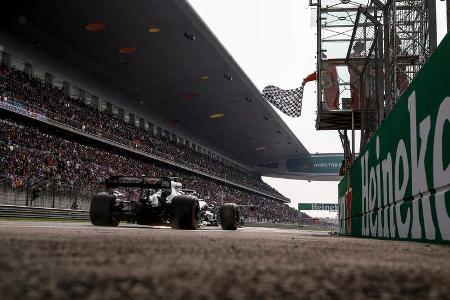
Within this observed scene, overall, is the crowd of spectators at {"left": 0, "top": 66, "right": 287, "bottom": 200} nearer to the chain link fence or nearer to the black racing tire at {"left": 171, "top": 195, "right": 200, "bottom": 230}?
the chain link fence

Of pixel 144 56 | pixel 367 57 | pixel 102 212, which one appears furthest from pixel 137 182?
pixel 144 56

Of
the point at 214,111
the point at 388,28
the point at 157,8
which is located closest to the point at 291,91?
the point at 157,8

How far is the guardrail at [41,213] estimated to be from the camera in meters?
15.6

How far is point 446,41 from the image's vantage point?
3.39 meters

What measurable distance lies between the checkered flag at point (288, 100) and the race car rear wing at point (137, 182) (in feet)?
39.3

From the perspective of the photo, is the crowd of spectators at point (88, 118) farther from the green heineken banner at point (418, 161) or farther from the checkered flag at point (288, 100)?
the green heineken banner at point (418, 161)

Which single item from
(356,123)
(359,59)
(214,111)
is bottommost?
(356,123)

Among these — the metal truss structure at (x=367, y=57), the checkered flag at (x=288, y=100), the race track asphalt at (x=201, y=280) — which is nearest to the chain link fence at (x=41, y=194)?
the checkered flag at (x=288, y=100)

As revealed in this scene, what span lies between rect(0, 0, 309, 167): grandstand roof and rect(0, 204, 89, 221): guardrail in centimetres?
889

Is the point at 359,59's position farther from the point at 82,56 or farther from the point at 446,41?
the point at 82,56

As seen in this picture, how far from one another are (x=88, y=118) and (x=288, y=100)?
11.7 metres

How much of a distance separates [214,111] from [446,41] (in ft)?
123

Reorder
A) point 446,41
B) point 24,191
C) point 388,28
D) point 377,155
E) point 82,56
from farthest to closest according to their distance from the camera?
point 82,56
point 24,191
point 388,28
point 377,155
point 446,41

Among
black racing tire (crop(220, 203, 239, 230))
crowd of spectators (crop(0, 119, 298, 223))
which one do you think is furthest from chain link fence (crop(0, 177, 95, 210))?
black racing tire (crop(220, 203, 239, 230))
